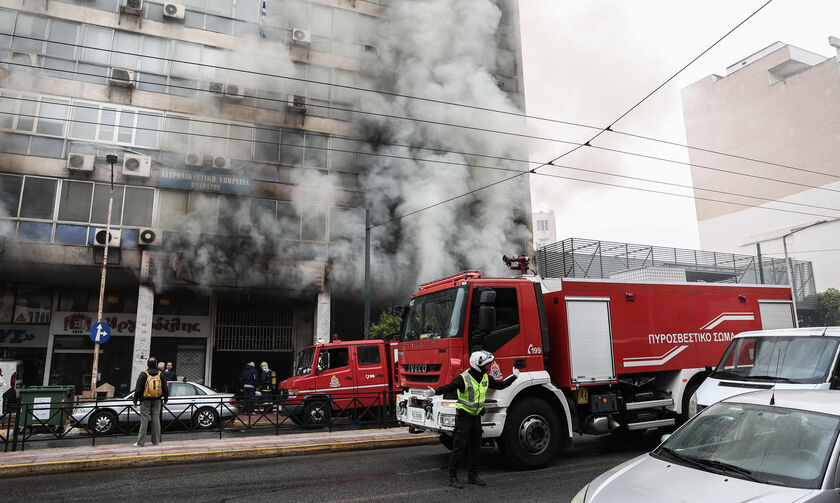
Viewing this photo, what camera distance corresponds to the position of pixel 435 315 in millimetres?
7242

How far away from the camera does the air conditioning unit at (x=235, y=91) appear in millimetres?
18953

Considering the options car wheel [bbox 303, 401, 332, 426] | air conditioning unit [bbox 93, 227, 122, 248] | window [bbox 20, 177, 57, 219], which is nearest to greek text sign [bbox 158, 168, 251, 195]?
air conditioning unit [bbox 93, 227, 122, 248]

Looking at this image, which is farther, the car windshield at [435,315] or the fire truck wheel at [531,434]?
the car windshield at [435,315]

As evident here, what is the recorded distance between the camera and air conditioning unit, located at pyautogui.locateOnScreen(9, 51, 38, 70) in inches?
666

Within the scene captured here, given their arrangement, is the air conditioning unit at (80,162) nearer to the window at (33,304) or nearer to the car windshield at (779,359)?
the window at (33,304)

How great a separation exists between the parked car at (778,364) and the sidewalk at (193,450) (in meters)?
5.34

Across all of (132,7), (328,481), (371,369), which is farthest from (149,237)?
(328,481)

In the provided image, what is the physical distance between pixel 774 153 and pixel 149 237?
51.0 m

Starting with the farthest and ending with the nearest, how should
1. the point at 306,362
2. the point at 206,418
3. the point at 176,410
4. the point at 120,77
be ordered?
the point at 120,77, the point at 306,362, the point at 206,418, the point at 176,410

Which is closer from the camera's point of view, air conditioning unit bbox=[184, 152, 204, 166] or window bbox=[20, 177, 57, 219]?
window bbox=[20, 177, 57, 219]

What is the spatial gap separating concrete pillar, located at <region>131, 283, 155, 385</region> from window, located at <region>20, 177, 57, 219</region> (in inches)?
149

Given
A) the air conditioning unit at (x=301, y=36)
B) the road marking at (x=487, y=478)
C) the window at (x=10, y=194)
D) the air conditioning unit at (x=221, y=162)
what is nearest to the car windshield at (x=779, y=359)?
the road marking at (x=487, y=478)

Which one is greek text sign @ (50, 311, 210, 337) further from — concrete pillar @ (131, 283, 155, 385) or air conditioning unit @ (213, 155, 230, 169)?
air conditioning unit @ (213, 155, 230, 169)

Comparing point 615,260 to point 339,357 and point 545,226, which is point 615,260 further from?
point 545,226
